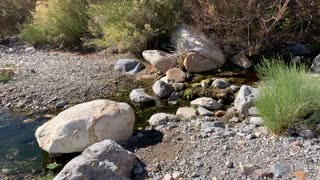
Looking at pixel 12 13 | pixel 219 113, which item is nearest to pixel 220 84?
pixel 219 113

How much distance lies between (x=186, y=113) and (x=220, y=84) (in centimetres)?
124

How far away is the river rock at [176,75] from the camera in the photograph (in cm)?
757

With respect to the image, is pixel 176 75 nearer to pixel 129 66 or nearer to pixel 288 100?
pixel 129 66

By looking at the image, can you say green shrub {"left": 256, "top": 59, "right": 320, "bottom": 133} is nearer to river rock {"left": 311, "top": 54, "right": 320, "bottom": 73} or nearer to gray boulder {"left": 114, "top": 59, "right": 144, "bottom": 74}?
river rock {"left": 311, "top": 54, "right": 320, "bottom": 73}

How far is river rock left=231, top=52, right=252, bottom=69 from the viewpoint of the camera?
794 centimetres

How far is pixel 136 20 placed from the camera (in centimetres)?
855

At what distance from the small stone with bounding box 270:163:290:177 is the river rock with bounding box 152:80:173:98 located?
115 inches

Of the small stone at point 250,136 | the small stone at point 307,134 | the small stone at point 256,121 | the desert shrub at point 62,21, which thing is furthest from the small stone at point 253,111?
the desert shrub at point 62,21

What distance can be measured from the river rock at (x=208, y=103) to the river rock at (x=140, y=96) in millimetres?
744

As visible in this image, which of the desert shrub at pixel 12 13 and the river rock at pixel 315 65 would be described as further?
the desert shrub at pixel 12 13

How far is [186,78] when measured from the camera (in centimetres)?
769

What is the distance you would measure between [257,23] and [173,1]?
1.53m

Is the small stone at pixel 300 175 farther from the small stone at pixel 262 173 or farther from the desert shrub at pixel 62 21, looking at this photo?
the desert shrub at pixel 62 21

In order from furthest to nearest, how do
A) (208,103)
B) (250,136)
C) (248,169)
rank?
(208,103)
(250,136)
(248,169)
